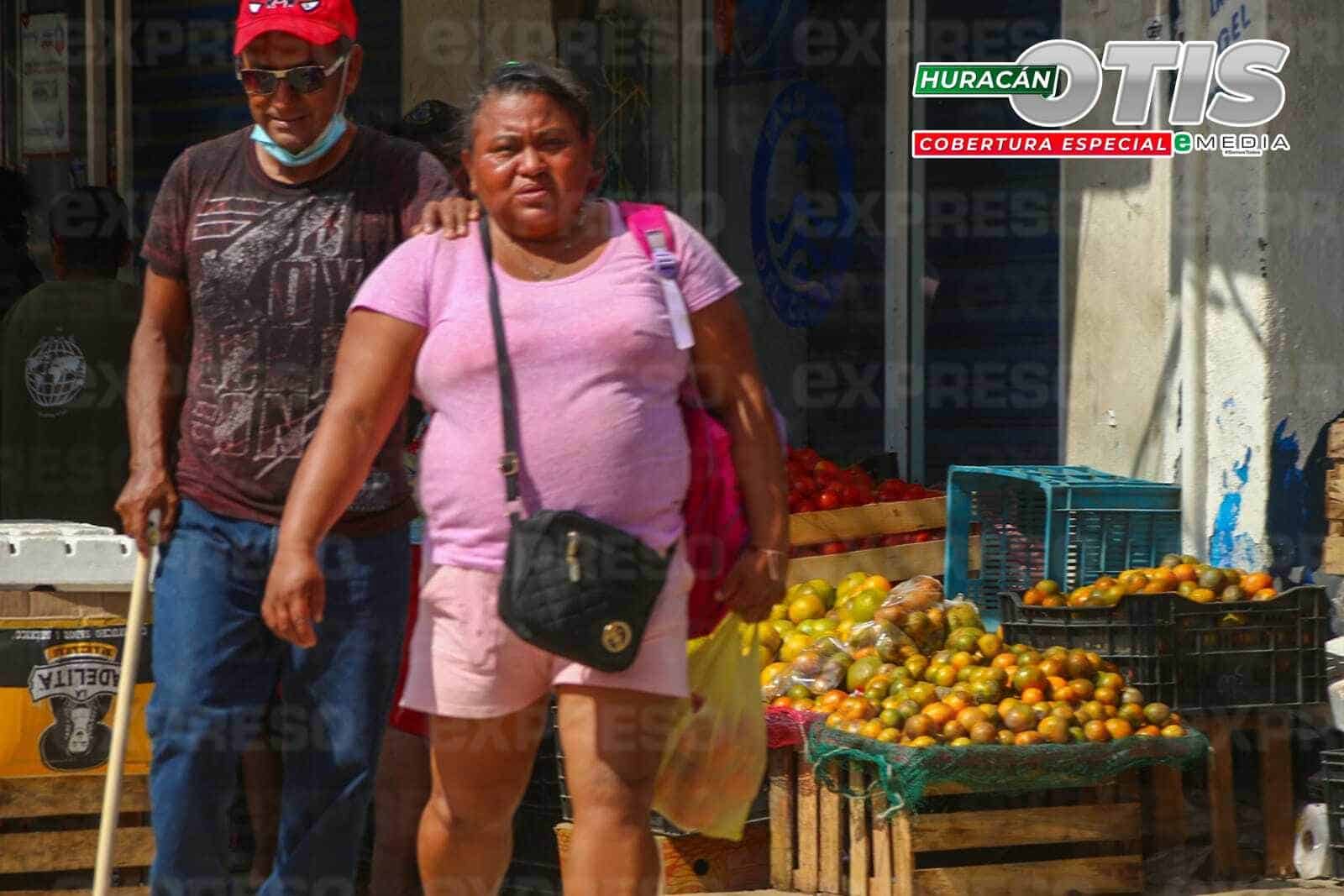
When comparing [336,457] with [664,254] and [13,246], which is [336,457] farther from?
[13,246]

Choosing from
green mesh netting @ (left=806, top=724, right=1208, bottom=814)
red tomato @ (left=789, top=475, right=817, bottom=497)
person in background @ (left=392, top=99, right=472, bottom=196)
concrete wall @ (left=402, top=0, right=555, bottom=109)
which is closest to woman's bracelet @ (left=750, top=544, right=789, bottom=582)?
person in background @ (left=392, top=99, right=472, bottom=196)

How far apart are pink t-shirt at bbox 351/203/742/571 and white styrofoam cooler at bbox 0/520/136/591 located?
157 cm

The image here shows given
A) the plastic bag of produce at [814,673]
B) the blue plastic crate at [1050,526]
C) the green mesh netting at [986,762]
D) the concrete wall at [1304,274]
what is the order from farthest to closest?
the blue plastic crate at [1050,526], the concrete wall at [1304,274], the plastic bag of produce at [814,673], the green mesh netting at [986,762]

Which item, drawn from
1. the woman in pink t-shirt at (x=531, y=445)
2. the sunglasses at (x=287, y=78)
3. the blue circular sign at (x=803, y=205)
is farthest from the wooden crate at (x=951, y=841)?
the blue circular sign at (x=803, y=205)

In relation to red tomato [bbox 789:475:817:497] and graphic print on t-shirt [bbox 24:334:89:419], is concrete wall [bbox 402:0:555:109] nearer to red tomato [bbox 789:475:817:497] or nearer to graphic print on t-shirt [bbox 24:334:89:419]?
red tomato [bbox 789:475:817:497]

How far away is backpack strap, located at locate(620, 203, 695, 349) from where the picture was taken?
392 cm

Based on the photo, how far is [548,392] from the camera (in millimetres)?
3828

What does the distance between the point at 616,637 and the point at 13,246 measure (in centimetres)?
531

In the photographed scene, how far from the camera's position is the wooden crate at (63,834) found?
212 inches

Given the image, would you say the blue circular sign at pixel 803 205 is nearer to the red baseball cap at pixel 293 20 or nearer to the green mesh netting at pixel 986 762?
the green mesh netting at pixel 986 762

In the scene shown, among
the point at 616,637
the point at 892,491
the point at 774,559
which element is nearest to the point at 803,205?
the point at 892,491

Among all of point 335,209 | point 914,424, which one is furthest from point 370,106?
point 335,209

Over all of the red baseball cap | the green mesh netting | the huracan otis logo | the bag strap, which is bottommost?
the green mesh netting

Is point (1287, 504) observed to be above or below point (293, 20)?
below
